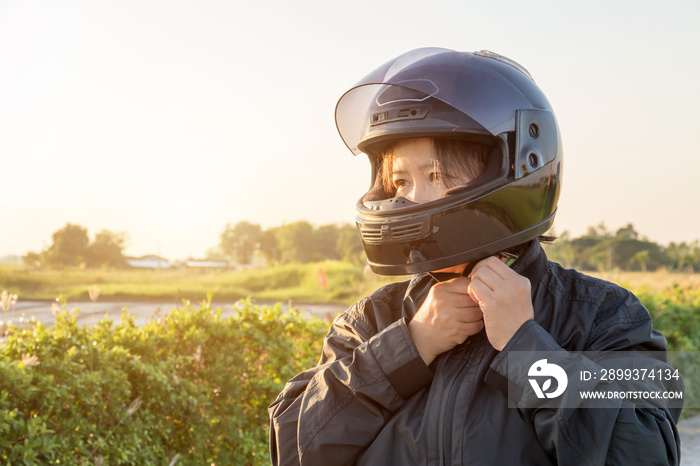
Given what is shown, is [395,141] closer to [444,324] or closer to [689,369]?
[444,324]

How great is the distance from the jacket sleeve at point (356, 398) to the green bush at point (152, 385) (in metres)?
1.95

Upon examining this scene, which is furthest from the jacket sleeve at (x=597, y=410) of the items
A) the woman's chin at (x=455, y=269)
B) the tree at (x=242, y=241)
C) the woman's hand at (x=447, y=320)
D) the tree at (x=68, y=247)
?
the tree at (x=242, y=241)

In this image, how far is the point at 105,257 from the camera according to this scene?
1272 inches

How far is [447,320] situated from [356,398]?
291mm

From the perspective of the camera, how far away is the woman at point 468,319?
1.32m

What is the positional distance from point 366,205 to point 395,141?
7.7 inches

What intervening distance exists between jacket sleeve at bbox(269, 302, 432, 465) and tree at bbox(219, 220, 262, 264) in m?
49.9

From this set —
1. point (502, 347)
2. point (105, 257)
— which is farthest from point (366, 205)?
point (105, 257)

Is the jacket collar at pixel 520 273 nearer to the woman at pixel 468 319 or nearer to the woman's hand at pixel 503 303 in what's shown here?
the woman at pixel 468 319

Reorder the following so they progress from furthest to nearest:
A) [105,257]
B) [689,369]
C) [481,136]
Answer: [105,257], [689,369], [481,136]

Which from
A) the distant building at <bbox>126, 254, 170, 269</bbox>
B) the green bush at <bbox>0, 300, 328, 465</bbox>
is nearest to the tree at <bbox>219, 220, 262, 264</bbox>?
the distant building at <bbox>126, 254, 170, 269</bbox>

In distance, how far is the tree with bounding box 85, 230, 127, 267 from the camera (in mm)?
31775

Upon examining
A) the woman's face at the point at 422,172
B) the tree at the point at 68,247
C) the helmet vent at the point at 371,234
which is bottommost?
the helmet vent at the point at 371,234

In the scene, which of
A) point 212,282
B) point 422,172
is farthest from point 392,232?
point 212,282
